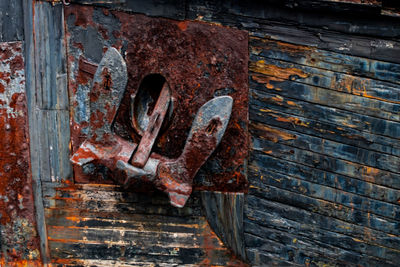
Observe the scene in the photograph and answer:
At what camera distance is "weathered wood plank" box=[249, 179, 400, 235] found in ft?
6.26

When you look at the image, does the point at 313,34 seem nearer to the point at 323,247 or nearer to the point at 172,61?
the point at 172,61

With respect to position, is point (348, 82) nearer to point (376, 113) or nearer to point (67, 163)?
point (376, 113)

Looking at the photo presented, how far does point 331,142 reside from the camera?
1.86m

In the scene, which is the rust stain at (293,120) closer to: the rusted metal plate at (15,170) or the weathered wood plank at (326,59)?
the weathered wood plank at (326,59)

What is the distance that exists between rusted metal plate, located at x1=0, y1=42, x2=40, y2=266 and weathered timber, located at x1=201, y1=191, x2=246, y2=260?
89 centimetres

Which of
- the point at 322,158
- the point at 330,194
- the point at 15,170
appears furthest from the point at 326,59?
the point at 15,170

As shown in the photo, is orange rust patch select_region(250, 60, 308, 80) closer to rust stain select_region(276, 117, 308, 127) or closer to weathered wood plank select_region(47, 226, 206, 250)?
rust stain select_region(276, 117, 308, 127)

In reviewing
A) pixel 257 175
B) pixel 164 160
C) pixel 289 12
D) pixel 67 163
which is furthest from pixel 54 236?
pixel 289 12

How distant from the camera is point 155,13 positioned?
1828 mm

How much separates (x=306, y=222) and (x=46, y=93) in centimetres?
139

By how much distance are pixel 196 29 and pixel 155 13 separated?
197 millimetres

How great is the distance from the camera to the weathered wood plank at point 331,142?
6.07 feet

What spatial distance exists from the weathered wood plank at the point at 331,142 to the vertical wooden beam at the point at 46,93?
926mm

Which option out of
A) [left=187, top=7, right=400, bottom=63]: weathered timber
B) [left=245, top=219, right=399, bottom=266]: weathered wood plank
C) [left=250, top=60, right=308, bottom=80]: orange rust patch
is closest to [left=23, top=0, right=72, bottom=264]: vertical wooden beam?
[left=187, top=7, right=400, bottom=63]: weathered timber
